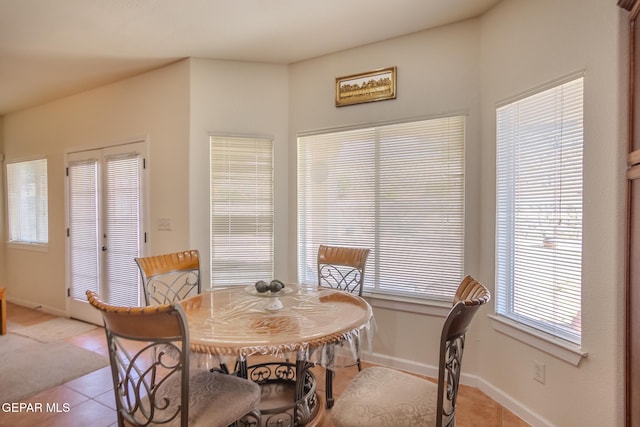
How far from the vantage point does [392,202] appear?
9.21ft

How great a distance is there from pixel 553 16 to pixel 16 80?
502 cm

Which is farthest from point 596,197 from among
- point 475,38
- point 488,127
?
point 475,38

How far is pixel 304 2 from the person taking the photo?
227cm

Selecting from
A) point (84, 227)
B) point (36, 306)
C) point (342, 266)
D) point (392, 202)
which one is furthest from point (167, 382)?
point (36, 306)

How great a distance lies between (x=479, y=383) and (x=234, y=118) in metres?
3.06

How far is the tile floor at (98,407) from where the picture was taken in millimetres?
2104

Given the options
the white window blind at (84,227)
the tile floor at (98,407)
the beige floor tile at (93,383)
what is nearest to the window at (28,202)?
the white window blind at (84,227)

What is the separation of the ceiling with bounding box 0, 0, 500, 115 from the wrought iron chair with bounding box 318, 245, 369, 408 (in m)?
1.76

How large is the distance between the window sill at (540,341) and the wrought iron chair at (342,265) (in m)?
1.00

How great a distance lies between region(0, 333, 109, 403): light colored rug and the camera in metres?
2.52

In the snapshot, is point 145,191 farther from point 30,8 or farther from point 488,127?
point 488,127

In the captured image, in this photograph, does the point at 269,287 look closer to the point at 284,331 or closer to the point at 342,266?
the point at 284,331

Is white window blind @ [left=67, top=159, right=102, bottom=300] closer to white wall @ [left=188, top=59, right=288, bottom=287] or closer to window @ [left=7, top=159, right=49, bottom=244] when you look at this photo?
window @ [left=7, top=159, right=49, bottom=244]

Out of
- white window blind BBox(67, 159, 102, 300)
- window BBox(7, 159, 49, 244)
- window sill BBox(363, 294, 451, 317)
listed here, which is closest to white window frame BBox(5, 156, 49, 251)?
window BBox(7, 159, 49, 244)
